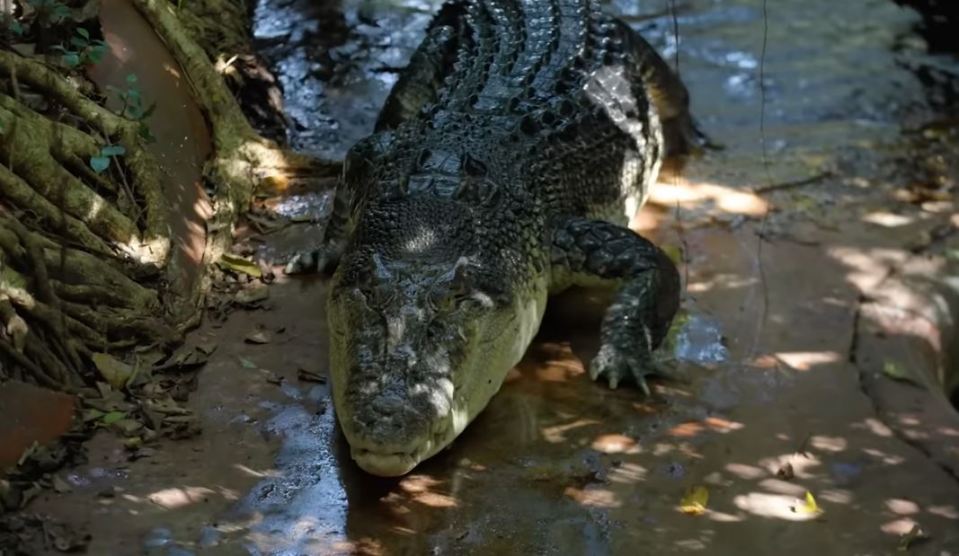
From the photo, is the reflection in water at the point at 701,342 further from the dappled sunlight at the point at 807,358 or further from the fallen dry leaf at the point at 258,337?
the fallen dry leaf at the point at 258,337

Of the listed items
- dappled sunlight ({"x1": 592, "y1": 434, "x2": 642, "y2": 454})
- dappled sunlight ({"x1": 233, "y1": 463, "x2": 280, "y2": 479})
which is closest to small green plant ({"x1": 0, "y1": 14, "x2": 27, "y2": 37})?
dappled sunlight ({"x1": 233, "y1": 463, "x2": 280, "y2": 479})

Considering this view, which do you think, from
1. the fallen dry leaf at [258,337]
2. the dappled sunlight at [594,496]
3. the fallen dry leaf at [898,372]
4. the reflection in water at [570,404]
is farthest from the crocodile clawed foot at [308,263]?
the fallen dry leaf at [898,372]

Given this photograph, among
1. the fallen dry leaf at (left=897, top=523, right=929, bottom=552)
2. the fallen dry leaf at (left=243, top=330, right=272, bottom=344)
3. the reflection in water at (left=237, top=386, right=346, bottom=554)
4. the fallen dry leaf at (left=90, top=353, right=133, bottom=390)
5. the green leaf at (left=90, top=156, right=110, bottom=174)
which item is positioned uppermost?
the green leaf at (left=90, top=156, right=110, bottom=174)

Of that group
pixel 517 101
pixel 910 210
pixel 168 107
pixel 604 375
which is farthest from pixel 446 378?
pixel 910 210

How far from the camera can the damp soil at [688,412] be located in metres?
3.73

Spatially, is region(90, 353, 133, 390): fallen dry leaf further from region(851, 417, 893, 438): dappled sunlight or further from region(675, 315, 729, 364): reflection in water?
region(851, 417, 893, 438): dappled sunlight

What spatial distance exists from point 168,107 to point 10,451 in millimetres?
2451

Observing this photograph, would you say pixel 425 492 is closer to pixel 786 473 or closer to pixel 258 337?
pixel 258 337

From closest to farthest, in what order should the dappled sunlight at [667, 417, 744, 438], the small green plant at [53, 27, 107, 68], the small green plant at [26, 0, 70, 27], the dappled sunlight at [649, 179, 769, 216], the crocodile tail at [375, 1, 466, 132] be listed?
the dappled sunlight at [667, 417, 744, 438]
the small green plant at [26, 0, 70, 27]
the small green plant at [53, 27, 107, 68]
the dappled sunlight at [649, 179, 769, 216]
the crocodile tail at [375, 1, 466, 132]

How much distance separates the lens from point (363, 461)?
12.0ft

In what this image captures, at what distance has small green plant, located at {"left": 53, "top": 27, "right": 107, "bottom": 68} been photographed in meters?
4.92

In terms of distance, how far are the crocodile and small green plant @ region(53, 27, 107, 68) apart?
1.30 meters

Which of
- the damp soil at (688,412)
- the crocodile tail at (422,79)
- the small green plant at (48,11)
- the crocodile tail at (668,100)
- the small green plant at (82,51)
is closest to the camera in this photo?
the damp soil at (688,412)

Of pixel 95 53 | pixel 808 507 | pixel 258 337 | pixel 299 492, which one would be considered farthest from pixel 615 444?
pixel 95 53
